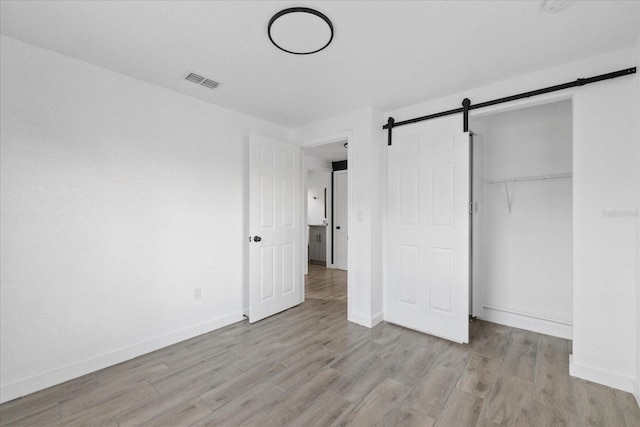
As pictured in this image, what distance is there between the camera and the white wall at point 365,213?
3188mm

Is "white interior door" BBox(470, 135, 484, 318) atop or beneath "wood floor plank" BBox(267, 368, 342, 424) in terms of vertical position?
atop

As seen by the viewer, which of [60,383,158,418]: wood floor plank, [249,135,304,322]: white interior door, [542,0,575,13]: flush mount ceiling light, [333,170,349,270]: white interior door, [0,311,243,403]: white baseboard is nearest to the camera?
[542,0,575,13]: flush mount ceiling light

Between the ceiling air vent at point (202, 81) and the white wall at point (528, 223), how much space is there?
308 cm

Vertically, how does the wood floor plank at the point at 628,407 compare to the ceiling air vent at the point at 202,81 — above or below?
below

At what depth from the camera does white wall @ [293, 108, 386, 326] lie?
3188mm

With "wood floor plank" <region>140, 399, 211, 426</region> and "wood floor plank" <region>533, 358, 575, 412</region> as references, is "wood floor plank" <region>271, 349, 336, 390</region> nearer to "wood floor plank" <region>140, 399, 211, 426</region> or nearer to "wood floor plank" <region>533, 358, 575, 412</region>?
"wood floor plank" <region>140, 399, 211, 426</region>

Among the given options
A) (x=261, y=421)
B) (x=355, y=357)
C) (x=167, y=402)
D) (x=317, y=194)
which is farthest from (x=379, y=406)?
(x=317, y=194)

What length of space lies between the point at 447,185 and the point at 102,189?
3.20 metres

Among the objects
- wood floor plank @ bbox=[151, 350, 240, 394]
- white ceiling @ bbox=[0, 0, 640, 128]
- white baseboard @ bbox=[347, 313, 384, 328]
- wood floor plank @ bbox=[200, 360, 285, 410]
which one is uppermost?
white ceiling @ bbox=[0, 0, 640, 128]

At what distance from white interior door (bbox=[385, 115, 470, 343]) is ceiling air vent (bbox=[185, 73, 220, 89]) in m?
2.01

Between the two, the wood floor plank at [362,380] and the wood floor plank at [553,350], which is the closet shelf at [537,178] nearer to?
the wood floor plank at [553,350]

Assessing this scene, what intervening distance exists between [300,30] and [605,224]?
8.64ft

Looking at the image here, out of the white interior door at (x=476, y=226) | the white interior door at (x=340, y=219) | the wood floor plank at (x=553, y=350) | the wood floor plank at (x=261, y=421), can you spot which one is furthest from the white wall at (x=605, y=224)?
the white interior door at (x=340, y=219)

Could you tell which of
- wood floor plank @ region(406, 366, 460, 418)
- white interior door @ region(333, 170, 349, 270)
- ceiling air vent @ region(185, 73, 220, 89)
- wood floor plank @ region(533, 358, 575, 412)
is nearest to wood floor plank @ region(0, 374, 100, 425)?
wood floor plank @ region(406, 366, 460, 418)
